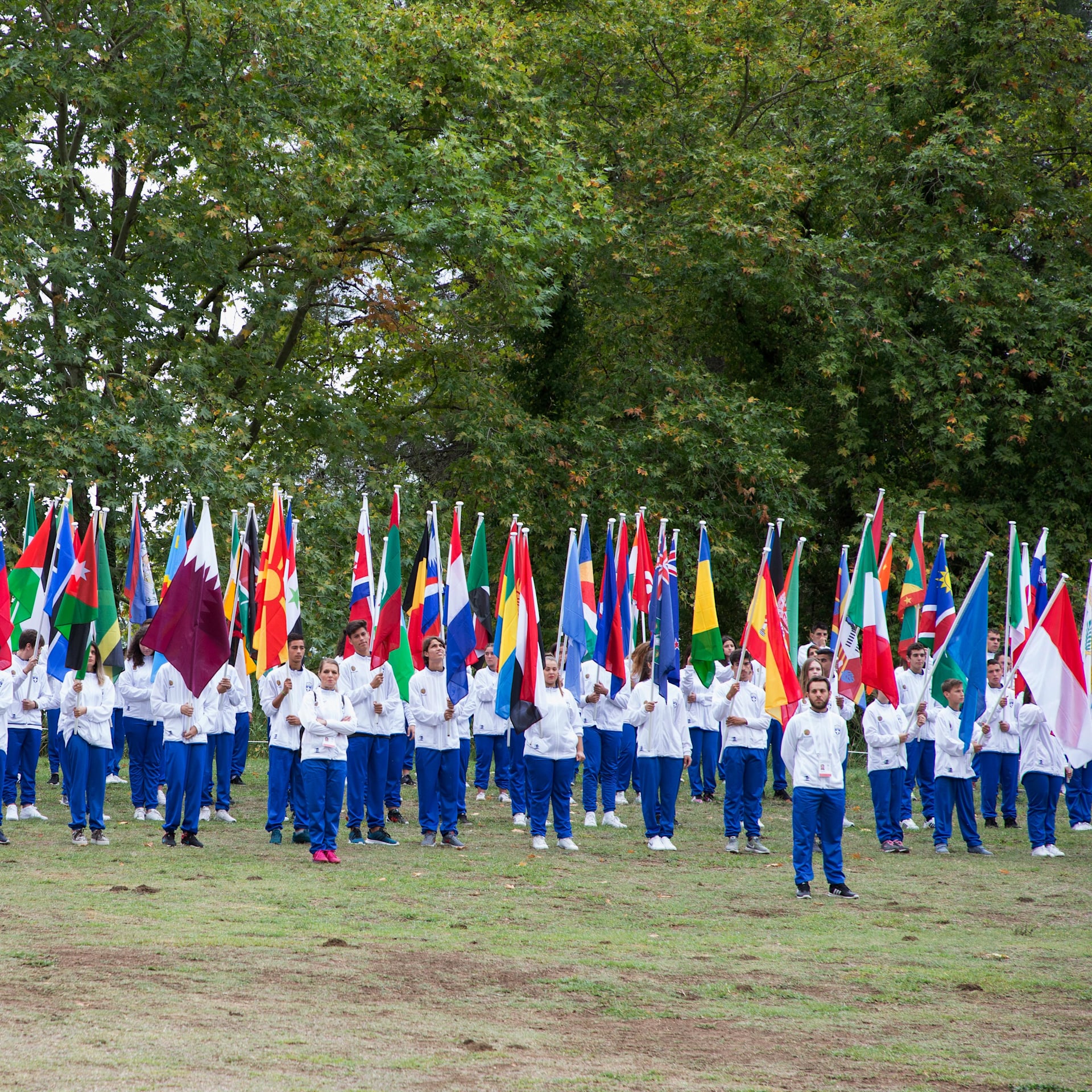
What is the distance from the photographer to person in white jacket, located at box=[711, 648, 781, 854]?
43.6 feet

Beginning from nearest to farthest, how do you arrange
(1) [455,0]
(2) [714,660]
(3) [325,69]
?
1. (2) [714,660]
2. (3) [325,69]
3. (1) [455,0]

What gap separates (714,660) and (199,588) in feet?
16.7

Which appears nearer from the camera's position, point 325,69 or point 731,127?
point 325,69

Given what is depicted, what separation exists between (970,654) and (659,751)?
131 inches

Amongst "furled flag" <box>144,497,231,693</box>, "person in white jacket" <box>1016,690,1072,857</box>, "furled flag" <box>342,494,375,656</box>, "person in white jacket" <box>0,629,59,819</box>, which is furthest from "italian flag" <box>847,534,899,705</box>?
"person in white jacket" <box>0,629,59,819</box>

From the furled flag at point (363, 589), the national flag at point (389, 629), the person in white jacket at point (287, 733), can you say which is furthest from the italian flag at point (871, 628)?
the person in white jacket at point (287, 733)

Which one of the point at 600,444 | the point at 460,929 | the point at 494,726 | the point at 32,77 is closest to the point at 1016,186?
the point at 600,444

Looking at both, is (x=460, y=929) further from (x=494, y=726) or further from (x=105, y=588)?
(x=494, y=726)

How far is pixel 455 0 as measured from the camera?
79.8ft

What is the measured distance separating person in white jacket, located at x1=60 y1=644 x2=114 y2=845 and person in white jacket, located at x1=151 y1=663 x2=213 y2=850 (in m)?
0.55

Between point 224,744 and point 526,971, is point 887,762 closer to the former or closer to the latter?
point 526,971

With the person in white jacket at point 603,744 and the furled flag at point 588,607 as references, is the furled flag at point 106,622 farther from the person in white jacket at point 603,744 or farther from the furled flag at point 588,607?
the person in white jacket at point 603,744

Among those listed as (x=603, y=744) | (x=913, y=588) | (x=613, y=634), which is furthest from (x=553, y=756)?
(x=913, y=588)

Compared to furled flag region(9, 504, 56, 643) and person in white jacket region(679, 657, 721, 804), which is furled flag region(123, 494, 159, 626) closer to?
furled flag region(9, 504, 56, 643)
